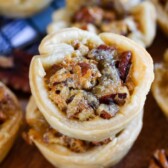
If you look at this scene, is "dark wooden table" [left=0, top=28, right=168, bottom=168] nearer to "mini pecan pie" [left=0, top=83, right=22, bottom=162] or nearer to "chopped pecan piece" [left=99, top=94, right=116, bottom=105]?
"mini pecan pie" [left=0, top=83, right=22, bottom=162]

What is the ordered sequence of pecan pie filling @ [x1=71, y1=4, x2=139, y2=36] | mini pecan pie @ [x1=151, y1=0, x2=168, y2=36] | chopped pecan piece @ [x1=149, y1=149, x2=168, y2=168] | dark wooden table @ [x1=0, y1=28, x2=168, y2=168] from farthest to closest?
mini pecan pie @ [x1=151, y1=0, x2=168, y2=36]
pecan pie filling @ [x1=71, y1=4, x2=139, y2=36]
dark wooden table @ [x1=0, y1=28, x2=168, y2=168]
chopped pecan piece @ [x1=149, y1=149, x2=168, y2=168]

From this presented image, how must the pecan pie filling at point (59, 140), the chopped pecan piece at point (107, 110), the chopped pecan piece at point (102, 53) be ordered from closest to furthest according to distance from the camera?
the chopped pecan piece at point (107, 110) → the chopped pecan piece at point (102, 53) → the pecan pie filling at point (59, 140)

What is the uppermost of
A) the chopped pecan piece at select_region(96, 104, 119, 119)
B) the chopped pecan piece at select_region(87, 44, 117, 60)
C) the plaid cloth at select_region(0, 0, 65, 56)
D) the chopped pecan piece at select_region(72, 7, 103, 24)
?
the chopped pecan piece at select_region(87, 44, 117, 60)

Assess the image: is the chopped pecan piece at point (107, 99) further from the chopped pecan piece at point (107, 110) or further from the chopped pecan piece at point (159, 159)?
the chopped pecan piece at point (159, 159)

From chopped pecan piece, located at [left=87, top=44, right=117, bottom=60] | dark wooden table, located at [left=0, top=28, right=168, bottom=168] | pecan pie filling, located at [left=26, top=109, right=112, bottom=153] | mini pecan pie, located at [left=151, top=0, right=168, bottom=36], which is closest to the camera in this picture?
chopped pecan piece, located at [left=87, top=44, right=117, bottom=60]

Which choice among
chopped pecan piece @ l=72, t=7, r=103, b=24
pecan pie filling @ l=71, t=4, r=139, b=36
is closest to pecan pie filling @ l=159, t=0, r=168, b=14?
→ pecan pie filling @ l=71, t=4, r=139, b=36

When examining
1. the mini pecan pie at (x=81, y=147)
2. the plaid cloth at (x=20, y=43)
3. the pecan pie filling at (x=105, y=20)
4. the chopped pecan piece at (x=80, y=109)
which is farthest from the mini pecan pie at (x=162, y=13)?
the chopped pecan piece at (x=80, y=109)
